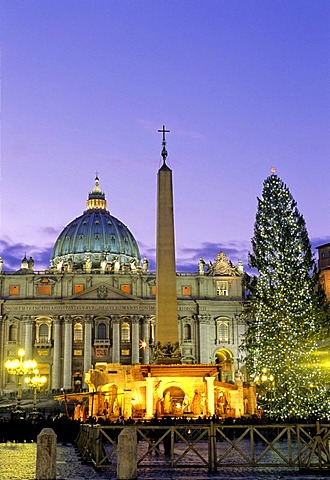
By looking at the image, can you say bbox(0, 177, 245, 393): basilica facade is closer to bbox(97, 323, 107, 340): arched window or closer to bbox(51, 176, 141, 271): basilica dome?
bbox(97, 323, 107, 340): arched window

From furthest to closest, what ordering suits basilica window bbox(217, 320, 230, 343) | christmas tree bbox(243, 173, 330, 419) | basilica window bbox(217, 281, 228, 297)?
basilica window bbox(217, 281, 228, 297) < basilica window bbox(217, 320, 230, 343) < christmas tree bbox(243, 173, 330, 419)

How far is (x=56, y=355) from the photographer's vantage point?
86.2 m

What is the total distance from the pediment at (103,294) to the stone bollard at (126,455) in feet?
243

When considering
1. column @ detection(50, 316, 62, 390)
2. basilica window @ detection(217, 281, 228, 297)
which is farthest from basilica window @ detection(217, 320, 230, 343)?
column @ detection(50, 316, 62, 390)

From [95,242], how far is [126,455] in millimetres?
100383

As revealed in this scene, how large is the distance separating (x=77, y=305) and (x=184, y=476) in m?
73.6

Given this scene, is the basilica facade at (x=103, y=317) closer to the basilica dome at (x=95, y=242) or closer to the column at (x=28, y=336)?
the column at (x=28, y=336)

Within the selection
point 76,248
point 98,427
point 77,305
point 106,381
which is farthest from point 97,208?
point 98,427

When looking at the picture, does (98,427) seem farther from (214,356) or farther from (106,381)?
(214,356)

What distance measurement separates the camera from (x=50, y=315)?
87.7 m

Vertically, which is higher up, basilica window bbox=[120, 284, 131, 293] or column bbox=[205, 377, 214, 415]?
basilica window bbox=[120, 284, 131, 293]

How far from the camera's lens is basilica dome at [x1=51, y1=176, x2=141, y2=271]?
112312 mm

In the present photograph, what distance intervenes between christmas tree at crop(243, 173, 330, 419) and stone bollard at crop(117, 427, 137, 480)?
19524 millimetres

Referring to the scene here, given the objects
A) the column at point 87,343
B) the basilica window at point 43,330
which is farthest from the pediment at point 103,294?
the basilica window at point 43,330
